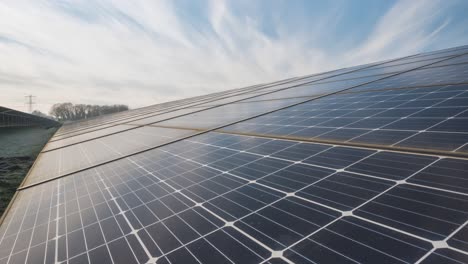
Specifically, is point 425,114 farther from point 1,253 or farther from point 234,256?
point 1,253

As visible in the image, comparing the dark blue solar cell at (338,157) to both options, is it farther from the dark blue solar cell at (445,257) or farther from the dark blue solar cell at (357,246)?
the dark blue solar cell at (445,257)

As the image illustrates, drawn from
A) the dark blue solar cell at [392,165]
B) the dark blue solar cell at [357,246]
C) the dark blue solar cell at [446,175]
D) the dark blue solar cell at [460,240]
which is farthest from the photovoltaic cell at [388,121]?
the dark blue solar cell at [357,246]

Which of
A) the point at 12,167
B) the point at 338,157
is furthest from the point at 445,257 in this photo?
the point at 12,167

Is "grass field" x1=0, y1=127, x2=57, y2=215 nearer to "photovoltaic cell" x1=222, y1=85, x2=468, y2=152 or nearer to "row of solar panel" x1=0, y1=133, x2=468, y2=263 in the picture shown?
"row of solar panel" x1=0, y1=133, x2=468, y2=263

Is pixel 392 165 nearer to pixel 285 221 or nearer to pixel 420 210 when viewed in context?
pixel 420 210

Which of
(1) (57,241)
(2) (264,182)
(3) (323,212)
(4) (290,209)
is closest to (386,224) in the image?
(3) (323,212)

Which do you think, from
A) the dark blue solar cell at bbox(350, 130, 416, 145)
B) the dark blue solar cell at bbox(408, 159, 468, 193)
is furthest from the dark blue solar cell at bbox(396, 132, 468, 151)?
the dark blue solar cell at bbox(408, 159, 468, 193)
